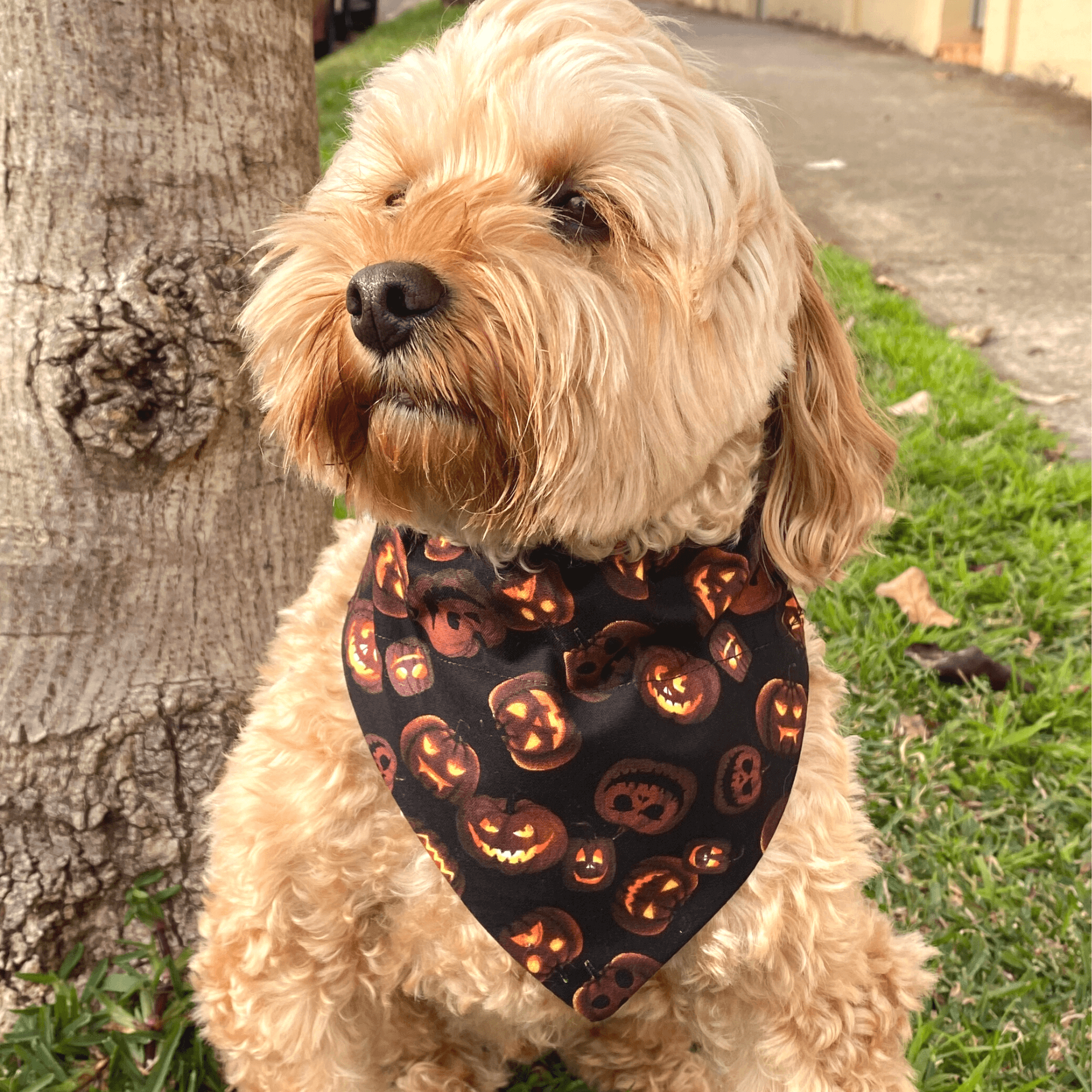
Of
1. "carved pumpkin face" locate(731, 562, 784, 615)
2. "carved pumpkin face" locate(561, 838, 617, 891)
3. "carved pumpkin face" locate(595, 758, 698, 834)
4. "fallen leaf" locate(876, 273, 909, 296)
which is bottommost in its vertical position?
"fallen leaf" locate(876, 273, 909, 296)

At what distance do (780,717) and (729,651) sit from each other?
14cm

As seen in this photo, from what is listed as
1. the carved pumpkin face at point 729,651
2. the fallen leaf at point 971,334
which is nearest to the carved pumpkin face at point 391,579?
the carved pumpkin face at point 729,651

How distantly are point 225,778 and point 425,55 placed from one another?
128 cm

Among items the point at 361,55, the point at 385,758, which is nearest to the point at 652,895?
the point at 385,758

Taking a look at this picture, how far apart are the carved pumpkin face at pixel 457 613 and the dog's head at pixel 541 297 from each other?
76 millimetres

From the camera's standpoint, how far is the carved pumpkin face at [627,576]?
1.84 m

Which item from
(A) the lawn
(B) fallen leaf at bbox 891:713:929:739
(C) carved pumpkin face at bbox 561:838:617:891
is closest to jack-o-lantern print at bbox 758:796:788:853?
(C) carved pumpkin face at bbox 561:838:617:891

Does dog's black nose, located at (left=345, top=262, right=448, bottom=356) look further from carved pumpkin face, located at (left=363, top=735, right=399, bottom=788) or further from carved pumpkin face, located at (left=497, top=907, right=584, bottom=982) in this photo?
carved pumpkin face, located at (left=497, top=907, right=584, bottom=982)

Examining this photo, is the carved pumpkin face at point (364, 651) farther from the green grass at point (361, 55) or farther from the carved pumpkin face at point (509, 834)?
the green grass at point (361, 55)

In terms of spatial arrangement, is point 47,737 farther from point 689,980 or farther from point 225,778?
point 689,980

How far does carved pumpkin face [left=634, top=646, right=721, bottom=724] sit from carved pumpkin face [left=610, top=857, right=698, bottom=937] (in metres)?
0.25

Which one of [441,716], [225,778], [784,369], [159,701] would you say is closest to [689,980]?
[441,716]

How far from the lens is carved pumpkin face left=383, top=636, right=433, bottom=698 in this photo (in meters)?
1.85

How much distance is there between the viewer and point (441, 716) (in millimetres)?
1846
